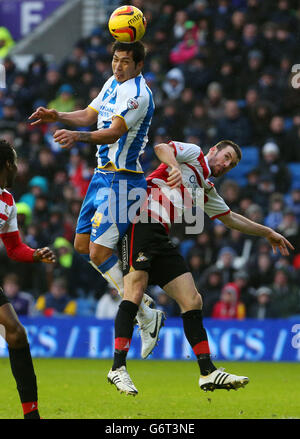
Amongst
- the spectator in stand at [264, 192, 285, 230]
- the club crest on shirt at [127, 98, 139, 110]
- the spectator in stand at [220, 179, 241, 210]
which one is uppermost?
the club crest on shirt at [127, 98, 139, 110]

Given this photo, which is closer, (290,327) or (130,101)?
(130,101)

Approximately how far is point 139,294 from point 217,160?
1.49m

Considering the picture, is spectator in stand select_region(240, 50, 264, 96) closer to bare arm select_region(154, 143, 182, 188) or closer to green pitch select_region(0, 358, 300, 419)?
green pitch select_region(0, 358, 300, 419)

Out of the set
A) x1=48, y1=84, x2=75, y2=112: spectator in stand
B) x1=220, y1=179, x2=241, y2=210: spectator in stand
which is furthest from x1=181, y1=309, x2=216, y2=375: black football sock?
x1=48, y1=84, x2=75, y2=112: spectator in stand

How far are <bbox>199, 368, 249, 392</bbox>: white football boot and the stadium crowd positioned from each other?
717cm

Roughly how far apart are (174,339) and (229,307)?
104 centimetres

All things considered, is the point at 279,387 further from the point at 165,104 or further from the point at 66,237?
the point at 165,104

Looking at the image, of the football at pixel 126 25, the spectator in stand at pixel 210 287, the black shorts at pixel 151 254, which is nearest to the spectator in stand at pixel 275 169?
the spectator in stand at pixel 210 287

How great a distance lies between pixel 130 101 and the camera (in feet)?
27.6

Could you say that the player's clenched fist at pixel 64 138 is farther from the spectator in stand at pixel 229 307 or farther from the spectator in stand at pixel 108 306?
the spectator in stand at pixel 108 306

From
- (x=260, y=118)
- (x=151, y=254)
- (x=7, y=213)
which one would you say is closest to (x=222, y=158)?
(x=151, y=254)

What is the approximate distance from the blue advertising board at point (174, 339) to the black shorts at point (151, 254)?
6546mm

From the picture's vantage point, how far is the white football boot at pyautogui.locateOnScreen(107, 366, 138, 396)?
7988 mm
